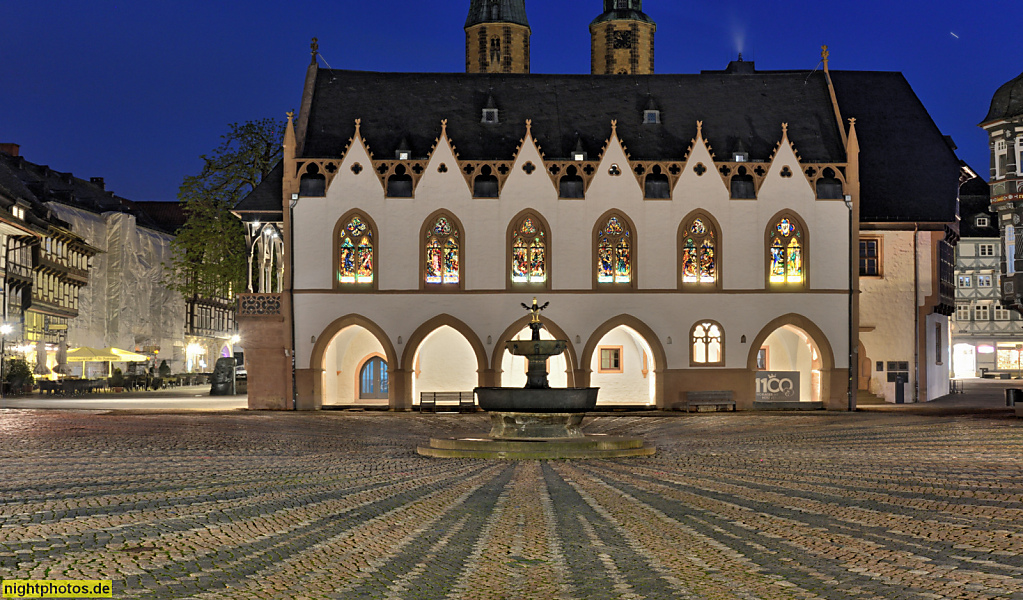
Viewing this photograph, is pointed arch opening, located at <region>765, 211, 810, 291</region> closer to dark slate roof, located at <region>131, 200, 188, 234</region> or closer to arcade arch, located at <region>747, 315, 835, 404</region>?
arcade arch, located at <region>747, 315, 835, 404</region>

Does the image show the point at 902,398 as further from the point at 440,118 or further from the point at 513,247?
the point at 440,118

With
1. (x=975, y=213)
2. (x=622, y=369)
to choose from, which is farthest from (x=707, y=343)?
(x=975, y=213)

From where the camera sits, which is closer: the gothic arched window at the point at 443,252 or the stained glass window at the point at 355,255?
the stained glass window at the point at 355,255

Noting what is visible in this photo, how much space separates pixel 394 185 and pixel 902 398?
20.6 metres

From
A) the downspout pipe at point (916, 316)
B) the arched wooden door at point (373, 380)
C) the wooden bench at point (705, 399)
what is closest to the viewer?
the wooden bench at point (705, 399)

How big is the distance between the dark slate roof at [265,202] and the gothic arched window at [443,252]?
5937mm

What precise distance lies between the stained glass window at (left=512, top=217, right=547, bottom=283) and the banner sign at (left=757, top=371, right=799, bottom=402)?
865 cm

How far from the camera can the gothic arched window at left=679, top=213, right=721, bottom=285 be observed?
4394cm

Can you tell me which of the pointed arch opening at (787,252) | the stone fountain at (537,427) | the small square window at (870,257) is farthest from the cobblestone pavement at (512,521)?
the small square window at (870,257)

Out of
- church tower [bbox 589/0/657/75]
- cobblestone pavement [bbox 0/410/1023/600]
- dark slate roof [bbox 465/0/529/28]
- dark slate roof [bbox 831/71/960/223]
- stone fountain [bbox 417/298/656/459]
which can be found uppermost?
dark slate roof [bbox 465/0/529/28]

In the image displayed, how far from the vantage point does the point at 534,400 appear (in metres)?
23.4

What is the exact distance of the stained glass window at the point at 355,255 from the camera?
43344 millimetres

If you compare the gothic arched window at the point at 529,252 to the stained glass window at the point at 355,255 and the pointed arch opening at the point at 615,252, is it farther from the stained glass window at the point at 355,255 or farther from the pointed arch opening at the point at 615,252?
the stained glass window at the point at 355,255

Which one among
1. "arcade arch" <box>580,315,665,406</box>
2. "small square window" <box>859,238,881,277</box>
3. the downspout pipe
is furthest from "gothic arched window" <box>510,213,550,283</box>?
the downspout pipe
